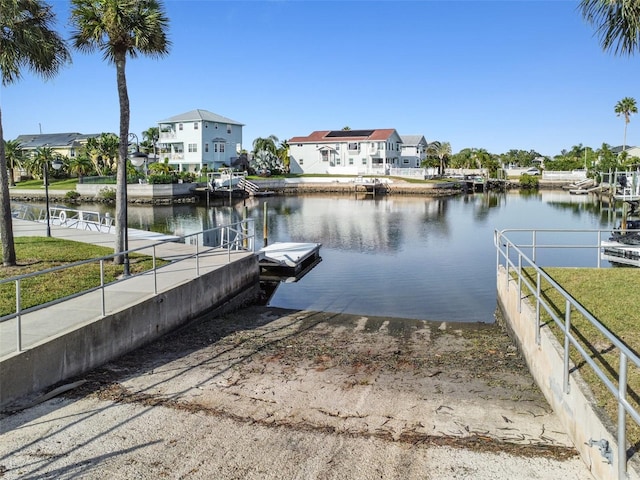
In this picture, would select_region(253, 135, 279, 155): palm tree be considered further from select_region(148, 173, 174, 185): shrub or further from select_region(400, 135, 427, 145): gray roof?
select_region(148, 173, 174, 185): shrub

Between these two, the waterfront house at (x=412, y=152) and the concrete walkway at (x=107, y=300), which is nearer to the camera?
the concrete walkway at (x=107, y=300)

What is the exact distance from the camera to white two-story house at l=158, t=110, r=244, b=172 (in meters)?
93.1

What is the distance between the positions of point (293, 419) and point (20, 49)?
538 inches

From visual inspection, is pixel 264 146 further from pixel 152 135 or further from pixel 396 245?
pixel 396 245

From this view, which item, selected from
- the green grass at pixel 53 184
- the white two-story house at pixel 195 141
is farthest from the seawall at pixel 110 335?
the white two-story house at pixel 195 141

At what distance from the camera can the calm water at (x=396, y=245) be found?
19.4 meters

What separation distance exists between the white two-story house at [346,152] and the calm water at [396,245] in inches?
1284

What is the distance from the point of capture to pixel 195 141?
306 ft

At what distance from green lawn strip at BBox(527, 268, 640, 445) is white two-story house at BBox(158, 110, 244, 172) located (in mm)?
85260

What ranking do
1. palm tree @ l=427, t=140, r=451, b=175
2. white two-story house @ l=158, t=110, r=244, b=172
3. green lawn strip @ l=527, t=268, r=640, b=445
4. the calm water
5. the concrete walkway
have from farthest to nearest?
palm tree @ l=427, t=140, r=451, b=175 < white two-story house @ l=158, t=110, r=244, b=172 < the calm water < the concrete walkway < green lawn strip @ l=527, t=268, r=640, b=445

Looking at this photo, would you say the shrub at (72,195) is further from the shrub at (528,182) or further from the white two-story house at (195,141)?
the shrub at (528,182)

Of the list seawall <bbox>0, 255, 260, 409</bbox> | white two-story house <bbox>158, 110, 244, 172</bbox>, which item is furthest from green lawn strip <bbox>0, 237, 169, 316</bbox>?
white two-story house <bbox>158, 110, 244, 172</bbox>

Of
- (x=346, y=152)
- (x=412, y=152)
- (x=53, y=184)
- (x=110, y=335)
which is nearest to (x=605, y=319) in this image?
(x=110, y=335)

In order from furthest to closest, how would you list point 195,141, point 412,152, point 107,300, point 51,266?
point 412,152 < point 195,141 < point 51,266 < point 107,300
